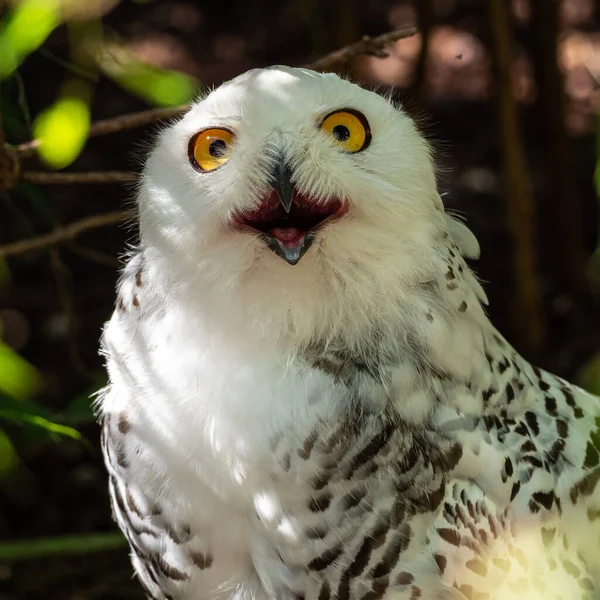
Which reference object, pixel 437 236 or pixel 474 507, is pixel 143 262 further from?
pixel 474 507

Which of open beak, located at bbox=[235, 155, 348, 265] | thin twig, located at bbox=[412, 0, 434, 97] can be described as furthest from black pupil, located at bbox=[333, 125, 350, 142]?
thin twig, located at bbox=[412, 0, 434, 97]

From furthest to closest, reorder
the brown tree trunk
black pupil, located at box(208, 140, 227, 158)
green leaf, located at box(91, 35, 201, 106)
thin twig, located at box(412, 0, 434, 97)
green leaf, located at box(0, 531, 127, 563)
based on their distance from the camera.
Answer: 1. the brown tree trunk
2. thin twig, located at box(412, 0, 434, 97)
3. green leaf, located at box(0, 531, 127, 563)
4. green leaf, located at box(91, 35, 201, 106)
5. black pupil, located at box(208, 140, 227, 158)

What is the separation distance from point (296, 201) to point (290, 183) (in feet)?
0.19

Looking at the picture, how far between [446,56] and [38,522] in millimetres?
3108

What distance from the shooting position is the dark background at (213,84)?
278cm

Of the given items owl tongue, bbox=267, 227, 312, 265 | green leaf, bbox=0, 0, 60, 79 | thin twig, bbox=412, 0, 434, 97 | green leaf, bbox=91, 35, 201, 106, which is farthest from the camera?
thin twig, bbox=412, 0, 434, 97

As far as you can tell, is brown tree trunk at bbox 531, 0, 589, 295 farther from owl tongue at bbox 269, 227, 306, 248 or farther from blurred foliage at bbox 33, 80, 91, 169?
owl tongue at bbox 269, 227, 306, 248

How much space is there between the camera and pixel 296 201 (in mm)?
1357

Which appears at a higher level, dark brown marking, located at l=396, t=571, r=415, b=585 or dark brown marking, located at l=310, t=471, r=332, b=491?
dark brown marking, located at l=310, t=471, r=332, b=491

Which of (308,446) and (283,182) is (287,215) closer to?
(283,182)

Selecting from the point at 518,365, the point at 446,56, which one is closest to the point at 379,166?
the point at 518,365

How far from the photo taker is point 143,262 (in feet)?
5.13

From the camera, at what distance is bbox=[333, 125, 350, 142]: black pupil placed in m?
1.40

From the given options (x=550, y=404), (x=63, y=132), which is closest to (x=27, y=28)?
(x=63, y=132)
